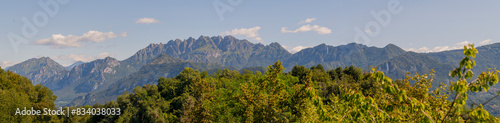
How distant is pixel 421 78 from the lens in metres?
13.0

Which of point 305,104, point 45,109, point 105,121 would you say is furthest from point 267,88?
point 105,121

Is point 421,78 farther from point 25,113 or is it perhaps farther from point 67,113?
point 67,113

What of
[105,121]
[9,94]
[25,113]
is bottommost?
[105,121]

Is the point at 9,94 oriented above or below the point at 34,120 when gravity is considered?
above

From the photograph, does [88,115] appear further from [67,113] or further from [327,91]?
[327,91]

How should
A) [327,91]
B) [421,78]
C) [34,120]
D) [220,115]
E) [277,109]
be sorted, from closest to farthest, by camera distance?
[421,78] → [277,109] → [220,115] → [34,120] → [327,91]

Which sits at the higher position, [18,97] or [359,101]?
[18,97]

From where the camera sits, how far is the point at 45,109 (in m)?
56.2

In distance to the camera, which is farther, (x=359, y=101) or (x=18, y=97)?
(x=18, y=97)

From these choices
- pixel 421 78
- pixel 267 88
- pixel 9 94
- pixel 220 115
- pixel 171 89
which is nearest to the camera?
pixel 421 78

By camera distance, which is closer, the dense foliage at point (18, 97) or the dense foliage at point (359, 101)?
the dense foliage at point (359, 101)

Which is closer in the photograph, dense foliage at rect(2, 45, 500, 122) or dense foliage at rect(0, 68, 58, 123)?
dense foliage at rect(2, 45, 500, 122)

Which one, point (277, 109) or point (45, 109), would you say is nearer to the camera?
point (277, 109)

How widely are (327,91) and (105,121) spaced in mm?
60204
